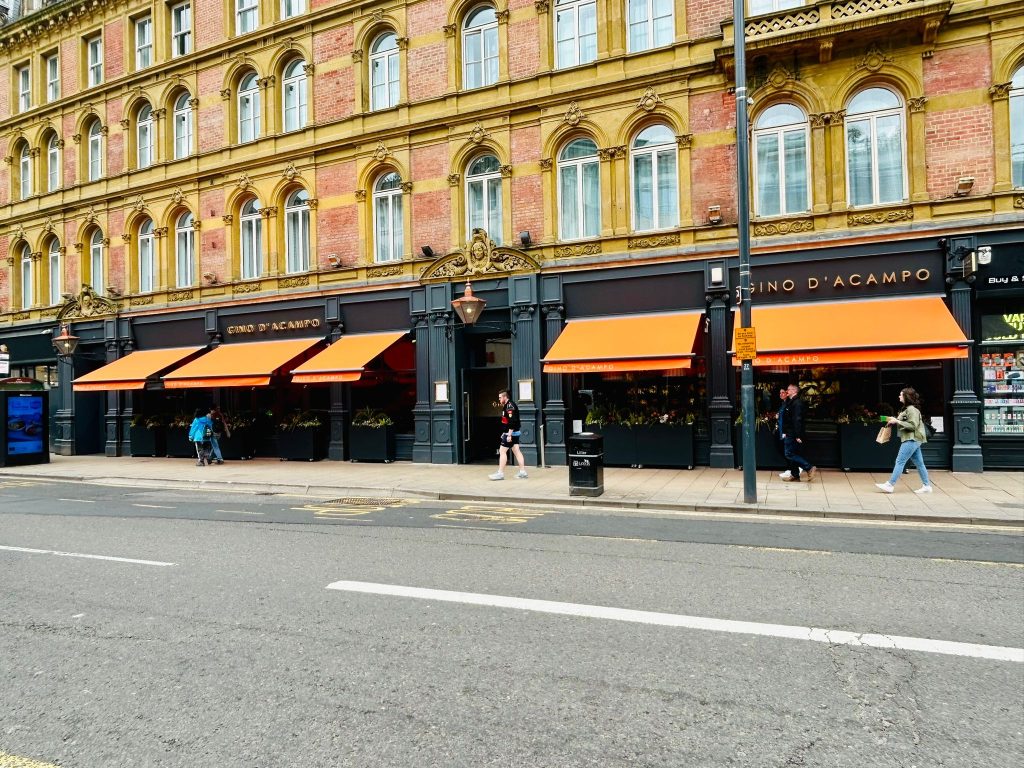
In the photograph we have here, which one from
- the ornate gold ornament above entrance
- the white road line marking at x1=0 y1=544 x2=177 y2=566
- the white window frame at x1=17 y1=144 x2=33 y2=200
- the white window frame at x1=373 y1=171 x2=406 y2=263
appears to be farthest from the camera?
the white window frame at x1=17 y1=144 x2=33 y2=200

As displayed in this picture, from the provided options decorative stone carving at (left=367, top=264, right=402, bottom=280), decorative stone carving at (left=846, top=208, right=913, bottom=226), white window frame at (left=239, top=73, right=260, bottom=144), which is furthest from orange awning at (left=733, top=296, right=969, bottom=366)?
white window frame at (left=239, top=73, right=260, bottom=144)

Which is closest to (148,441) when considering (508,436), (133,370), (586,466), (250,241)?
(133,370)

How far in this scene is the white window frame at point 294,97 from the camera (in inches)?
762

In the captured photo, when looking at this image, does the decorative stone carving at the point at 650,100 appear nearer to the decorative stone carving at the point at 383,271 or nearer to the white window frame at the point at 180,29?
the decorative stone carving at the point at 383,271

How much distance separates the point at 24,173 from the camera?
2509cm

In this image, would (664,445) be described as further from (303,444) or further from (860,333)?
(303,444)

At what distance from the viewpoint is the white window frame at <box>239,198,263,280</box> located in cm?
2023

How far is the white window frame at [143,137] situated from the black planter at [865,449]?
22.0 meters

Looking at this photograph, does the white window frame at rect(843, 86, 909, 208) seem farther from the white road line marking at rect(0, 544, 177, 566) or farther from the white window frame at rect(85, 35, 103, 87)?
the white window frame at rect(85, 35, 103, 87)

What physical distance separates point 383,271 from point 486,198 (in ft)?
11.1

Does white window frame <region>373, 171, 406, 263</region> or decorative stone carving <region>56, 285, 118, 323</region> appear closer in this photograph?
white window frame <region>373, 171, 406, 263</region>

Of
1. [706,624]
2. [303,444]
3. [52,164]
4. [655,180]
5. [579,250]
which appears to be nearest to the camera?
[706,624]

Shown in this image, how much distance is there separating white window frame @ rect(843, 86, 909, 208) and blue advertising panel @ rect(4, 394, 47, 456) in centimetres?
2242

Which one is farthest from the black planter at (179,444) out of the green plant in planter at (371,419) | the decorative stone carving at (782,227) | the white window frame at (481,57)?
the decorative stone carving at (782,227)
